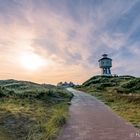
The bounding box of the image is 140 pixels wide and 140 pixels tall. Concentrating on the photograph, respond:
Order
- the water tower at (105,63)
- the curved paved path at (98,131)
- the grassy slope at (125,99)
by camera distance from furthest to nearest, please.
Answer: the water tower at (105,63), the grassy slope at (125,99), the curved paved path at (98,131)

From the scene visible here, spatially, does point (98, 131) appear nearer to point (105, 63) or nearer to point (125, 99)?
point (125, 99)

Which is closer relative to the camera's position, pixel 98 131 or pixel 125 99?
pixel 98 131

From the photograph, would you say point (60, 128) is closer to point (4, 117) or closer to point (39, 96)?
point (4, 117)

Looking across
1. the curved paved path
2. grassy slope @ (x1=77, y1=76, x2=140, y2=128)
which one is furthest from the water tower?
the curved paved path

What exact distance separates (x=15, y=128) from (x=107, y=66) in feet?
292

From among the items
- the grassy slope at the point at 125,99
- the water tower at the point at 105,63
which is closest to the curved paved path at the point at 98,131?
the grassy slope at the point at 125,99

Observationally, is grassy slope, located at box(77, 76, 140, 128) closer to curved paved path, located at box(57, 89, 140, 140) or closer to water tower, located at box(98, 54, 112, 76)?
curved paved path, located at box(57, 89, 140, 140)

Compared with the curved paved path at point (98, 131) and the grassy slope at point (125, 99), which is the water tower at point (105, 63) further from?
the curved paved path at point (98, 131)

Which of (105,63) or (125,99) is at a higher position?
(105,63)

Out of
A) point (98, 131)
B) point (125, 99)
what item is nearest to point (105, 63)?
point (125, 99)

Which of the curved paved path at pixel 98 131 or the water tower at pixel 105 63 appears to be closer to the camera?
the curved paved path at pixel 98 131

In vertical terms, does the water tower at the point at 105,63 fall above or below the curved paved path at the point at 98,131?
above

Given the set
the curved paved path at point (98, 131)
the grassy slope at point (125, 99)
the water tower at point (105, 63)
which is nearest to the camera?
the curved paved path at point (98, 131)

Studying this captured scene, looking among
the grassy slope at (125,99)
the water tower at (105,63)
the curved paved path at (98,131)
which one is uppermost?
the water tower at (105,63)
